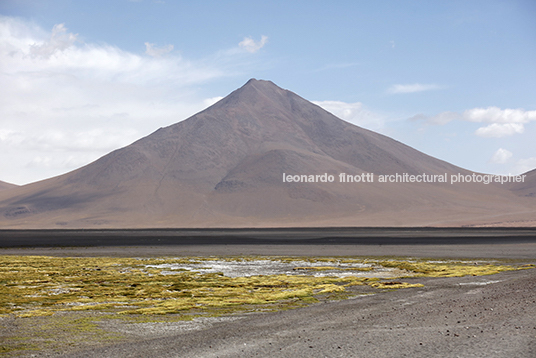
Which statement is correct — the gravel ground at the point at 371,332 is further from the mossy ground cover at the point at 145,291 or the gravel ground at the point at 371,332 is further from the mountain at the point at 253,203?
the mountain at the point at 253,203

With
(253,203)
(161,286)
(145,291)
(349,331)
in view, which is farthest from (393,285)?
(253,203)

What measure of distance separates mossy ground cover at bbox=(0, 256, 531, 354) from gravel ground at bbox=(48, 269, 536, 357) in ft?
5.46

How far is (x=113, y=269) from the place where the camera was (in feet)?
105

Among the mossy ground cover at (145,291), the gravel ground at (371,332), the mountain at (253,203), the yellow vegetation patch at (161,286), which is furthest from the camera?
the mountain at (253,203)

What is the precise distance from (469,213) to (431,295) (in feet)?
473

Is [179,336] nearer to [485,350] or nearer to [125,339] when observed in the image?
[125,339]

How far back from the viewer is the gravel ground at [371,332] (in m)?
10.7

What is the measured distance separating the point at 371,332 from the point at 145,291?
1179cm

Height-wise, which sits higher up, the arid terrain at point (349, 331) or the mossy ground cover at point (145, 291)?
the arid terrain at point (349, 331)

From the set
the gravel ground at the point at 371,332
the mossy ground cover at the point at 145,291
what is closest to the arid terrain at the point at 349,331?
the gravel ground at the point at 371,332

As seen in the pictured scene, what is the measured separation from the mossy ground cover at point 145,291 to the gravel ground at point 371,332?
1.66 meters

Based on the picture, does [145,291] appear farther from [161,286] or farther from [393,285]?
[393,285]

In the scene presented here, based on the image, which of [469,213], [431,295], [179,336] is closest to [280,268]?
[431,295]

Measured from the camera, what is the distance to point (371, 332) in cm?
1233
